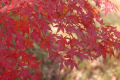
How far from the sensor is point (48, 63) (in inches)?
154

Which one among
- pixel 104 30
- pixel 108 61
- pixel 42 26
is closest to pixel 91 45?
pixel 104 30

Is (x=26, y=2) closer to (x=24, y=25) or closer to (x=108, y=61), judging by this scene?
(x=24, y=25)

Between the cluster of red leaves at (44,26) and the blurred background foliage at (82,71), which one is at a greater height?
the cluster of red leaves at (44,26)

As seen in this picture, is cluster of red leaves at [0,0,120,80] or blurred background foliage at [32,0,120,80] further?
blurred background foliage at [32,0,120,80]

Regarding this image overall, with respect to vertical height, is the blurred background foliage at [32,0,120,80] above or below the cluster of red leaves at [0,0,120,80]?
below

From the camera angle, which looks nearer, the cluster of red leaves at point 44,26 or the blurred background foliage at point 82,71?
the cluster of red leaves at point 44,26

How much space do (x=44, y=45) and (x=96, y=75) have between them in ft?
7.32

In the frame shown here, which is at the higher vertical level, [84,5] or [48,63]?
[84,5]

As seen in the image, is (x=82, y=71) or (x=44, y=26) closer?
(x=44, y=26)

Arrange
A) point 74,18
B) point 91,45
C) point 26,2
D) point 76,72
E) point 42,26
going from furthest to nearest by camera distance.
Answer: point 76,72 < point 91,45 < point 74,18 < point 42,26 < point 26,2

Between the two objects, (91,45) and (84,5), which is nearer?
(84,5)

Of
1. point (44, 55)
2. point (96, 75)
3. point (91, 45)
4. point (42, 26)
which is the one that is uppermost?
point (42, 26)

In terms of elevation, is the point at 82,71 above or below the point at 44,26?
below

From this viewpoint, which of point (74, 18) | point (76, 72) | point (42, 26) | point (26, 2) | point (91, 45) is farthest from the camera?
point (76, 72)
